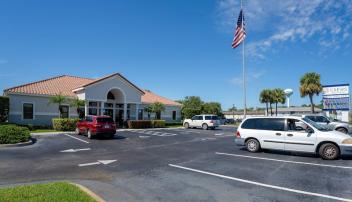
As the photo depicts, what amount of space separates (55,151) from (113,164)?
4.73m

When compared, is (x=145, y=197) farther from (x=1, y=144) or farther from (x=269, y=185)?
(x=1, y=144)

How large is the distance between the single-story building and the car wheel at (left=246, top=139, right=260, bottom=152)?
66.0 feet

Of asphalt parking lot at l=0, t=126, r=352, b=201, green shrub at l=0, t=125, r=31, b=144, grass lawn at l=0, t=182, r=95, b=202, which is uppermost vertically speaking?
green shrub at l=0, t=125, r=31, b=144

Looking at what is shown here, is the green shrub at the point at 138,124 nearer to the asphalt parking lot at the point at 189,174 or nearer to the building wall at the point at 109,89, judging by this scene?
the building wall at the point at 109,89

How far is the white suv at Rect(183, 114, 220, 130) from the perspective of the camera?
33.3 metres

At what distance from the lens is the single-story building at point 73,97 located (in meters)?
26.9

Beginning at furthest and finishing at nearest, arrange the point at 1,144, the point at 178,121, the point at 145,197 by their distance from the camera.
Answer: the point at 178,121 → the point at 1,144 → the point at 145,197

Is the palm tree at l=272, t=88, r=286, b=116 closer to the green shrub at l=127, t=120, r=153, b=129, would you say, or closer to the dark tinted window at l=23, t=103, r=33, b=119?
the green shrub at l=127, t=120, r=153, b=129

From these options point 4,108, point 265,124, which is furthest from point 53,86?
point 265,124

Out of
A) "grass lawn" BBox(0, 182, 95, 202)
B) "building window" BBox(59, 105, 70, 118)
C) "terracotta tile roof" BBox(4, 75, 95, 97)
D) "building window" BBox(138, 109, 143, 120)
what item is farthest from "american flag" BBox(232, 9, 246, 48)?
"grass lawn" BBox(0, 182, 95, 202)

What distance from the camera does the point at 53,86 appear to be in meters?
31.8

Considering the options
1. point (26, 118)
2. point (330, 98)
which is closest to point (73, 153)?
point (26, 118)

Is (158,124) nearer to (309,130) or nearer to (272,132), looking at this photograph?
(272,132)

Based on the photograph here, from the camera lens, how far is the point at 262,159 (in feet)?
38.3
